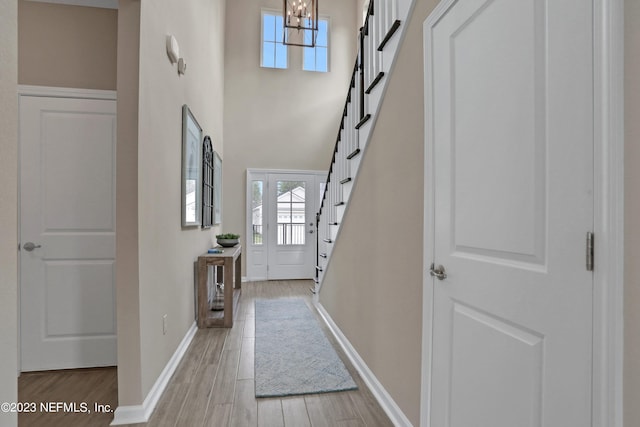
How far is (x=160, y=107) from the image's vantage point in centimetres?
209

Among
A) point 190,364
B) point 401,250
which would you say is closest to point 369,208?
point 401,250

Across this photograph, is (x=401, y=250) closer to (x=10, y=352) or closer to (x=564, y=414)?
(x=564, y=414)

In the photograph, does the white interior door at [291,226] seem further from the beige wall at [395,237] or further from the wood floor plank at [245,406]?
the wood floor plank at [245,406]

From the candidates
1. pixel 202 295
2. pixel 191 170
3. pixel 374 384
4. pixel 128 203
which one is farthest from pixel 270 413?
pixel 191 170

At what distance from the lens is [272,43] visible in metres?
5.88

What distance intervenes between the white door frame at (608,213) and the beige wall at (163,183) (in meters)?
1.88

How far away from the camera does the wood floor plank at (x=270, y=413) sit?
171 cm

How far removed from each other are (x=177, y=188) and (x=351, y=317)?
5.64 ft

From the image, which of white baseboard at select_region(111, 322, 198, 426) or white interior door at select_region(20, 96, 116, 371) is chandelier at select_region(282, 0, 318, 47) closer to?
white interior door at select_region(20, 96, 116, 371)

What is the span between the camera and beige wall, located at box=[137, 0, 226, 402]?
179 centimetres

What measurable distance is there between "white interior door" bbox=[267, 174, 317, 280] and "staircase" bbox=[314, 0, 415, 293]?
249 cm

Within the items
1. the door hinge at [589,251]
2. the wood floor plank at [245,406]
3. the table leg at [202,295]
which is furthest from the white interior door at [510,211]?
the table leg at [202,295]

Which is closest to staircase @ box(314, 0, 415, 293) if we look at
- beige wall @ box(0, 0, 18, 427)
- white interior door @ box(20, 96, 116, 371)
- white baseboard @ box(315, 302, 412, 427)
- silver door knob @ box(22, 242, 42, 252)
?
white baseboard @ box(315, 302, 412, 427)

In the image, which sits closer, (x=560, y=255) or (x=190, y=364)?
(x=560, y=255)
